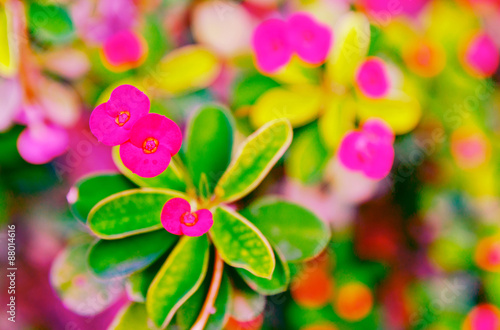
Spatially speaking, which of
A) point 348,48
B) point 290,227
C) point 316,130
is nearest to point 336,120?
point 316,130

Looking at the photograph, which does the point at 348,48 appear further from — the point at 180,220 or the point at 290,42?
the point at 180,220

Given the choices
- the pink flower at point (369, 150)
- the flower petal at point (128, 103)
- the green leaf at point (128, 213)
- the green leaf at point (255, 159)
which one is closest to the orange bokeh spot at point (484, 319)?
the pink flower at point (369, 150)

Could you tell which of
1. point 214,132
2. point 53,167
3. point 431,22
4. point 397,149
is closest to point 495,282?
point 397,149

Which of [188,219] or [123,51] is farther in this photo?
[123,51]

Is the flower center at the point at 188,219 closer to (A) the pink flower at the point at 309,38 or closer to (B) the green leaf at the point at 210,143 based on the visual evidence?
(B) the green leaf at the point at 210,143

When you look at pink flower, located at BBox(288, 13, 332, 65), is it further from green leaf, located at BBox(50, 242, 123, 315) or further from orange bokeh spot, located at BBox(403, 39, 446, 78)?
green leaf, located at BBox(50, 242, 123, 315)

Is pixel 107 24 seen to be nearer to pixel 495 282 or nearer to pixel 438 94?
pixel 438 94
